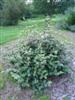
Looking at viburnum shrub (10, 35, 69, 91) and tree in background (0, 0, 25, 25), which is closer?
viburnum shrub (10, 35, 69, 91)

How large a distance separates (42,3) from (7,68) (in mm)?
16774

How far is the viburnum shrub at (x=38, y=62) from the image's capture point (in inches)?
179

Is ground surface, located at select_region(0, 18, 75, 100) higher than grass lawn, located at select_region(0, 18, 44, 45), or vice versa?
grass lawn, located at select_region(0, 18, 44, 45)

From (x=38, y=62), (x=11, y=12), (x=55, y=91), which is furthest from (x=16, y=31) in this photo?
(x=55, y=91)

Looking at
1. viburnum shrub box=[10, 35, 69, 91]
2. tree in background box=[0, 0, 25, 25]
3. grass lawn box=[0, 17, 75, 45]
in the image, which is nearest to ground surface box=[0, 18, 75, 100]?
viburnum shrub box=[10, 35, 69, 91]

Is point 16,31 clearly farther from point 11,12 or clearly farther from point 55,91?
point 55,91

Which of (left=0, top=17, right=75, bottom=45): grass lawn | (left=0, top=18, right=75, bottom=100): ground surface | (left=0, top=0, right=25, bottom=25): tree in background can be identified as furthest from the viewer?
(left=0, top=0, right=25, bottom=25): tree in background

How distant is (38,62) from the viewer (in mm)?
4586

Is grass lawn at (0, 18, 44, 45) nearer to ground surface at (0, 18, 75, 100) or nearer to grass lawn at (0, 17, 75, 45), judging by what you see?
grass lawn at (0, 17, 75, 45)

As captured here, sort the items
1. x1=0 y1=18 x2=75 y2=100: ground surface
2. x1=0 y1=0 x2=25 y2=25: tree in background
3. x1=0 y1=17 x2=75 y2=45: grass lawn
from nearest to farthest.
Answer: x1=0 y1=18 x2=75 y2=100: ground surface
x1=0 y1=17 x2=75 y2=45: grass lawn
x1=0 y1=0 x2=25 y2=25: tree in background

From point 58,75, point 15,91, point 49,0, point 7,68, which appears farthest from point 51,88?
point 49,0

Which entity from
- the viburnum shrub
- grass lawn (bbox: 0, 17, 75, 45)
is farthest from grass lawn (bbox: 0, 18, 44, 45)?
the viburnum shrub

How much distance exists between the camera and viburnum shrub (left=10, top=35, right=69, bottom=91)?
454cm

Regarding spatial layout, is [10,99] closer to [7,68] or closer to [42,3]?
[7,68]
